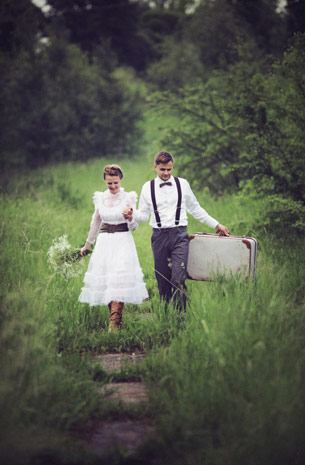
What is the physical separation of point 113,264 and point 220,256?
1.16m

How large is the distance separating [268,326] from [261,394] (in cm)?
70

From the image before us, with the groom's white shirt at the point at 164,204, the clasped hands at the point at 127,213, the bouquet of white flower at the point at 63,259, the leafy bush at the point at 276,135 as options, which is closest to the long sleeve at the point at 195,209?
the groom's white shirt at the point at 164,204

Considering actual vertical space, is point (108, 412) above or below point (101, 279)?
below

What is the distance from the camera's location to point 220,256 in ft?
16.3

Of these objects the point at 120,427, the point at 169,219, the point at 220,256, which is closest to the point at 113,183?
the point at 169,219

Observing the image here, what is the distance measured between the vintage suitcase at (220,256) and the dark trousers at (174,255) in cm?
11

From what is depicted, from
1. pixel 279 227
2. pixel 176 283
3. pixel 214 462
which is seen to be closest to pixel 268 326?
pixel 214 462

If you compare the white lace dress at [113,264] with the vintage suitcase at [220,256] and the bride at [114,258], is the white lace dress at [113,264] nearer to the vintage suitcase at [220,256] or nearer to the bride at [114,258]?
the bride at [114,258]

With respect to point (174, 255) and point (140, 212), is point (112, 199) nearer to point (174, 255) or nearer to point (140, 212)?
point (140, 212)

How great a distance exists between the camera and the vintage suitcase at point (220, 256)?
15.8ft

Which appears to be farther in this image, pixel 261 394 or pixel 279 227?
pixel 279 227

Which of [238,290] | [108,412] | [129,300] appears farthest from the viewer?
[129,300]

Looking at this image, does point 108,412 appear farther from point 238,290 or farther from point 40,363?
point 238,290

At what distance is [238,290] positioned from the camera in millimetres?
4379
